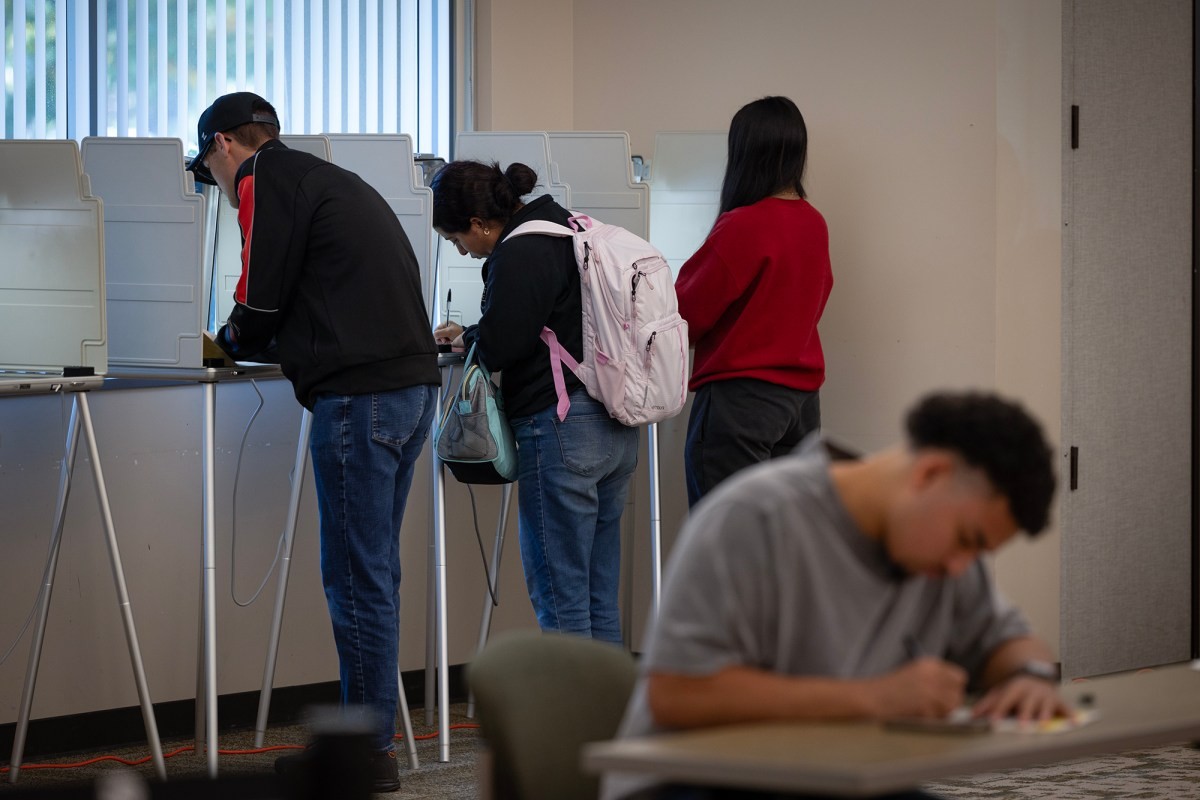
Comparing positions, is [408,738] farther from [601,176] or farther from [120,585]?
[601,176]

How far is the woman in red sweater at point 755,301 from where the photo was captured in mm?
3566

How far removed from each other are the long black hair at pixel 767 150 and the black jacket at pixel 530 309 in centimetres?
61

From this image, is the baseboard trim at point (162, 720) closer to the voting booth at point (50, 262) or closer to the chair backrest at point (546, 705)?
the voting booth at point (50, 262)

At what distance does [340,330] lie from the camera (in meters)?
3.02

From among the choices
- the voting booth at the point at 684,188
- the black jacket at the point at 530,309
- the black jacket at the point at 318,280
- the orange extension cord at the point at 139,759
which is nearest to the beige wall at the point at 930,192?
the voting booth at the point at 684,188

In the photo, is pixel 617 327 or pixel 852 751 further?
pixel 617 327

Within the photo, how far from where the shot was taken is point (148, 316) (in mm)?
3320

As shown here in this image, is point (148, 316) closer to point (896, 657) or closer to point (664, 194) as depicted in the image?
point (664, 194)

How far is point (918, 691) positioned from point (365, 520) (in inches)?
72.2

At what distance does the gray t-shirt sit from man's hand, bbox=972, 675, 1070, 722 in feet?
0.33

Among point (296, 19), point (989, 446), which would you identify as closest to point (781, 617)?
point (989, 446)

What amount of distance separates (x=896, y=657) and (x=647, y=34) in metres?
3.37

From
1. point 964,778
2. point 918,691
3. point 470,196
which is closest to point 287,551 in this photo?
point 470,196

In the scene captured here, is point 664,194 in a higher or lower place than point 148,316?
higher
